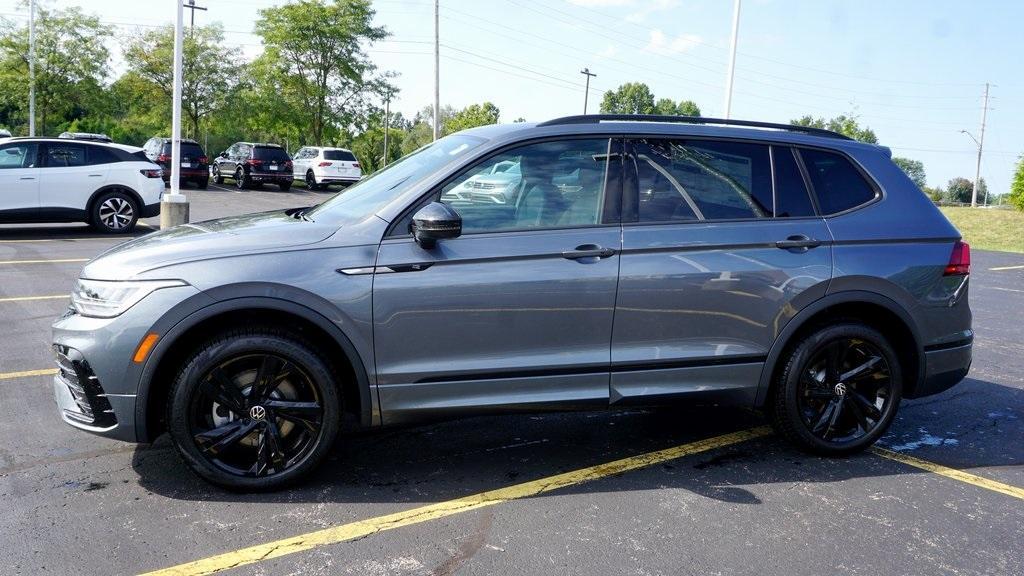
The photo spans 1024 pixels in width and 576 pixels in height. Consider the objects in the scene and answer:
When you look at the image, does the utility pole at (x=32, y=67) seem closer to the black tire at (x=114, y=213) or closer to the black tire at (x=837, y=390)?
the black tire at (x=114, y=213)

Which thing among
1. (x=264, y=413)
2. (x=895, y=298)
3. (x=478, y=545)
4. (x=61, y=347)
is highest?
(x=895, y=298)

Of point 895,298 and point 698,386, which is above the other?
point 895,298

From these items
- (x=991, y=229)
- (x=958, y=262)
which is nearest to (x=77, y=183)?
(x=958, y=262)

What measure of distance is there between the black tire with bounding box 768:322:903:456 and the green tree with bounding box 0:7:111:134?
37.2 meters

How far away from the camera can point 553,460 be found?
4.37 m

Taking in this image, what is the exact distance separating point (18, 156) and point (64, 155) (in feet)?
2.27

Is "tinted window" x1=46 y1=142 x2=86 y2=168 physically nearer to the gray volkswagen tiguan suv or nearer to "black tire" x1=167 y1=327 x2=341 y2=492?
the gray volkswagen tiguan suv

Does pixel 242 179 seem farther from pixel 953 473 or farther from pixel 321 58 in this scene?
pixel 953 473

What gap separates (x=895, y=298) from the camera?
14.7ft

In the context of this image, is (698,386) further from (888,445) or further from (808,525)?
(888,445)

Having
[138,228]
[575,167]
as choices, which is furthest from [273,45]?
[575,167]

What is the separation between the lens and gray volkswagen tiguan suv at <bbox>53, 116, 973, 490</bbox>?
3.66 metres

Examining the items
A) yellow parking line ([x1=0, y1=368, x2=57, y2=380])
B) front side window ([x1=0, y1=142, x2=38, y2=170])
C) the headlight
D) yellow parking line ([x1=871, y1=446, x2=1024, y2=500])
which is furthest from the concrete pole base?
yellow parking line ([x1=871, y1=446, x2=1024, y2=500])

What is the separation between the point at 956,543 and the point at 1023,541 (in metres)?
0.32
